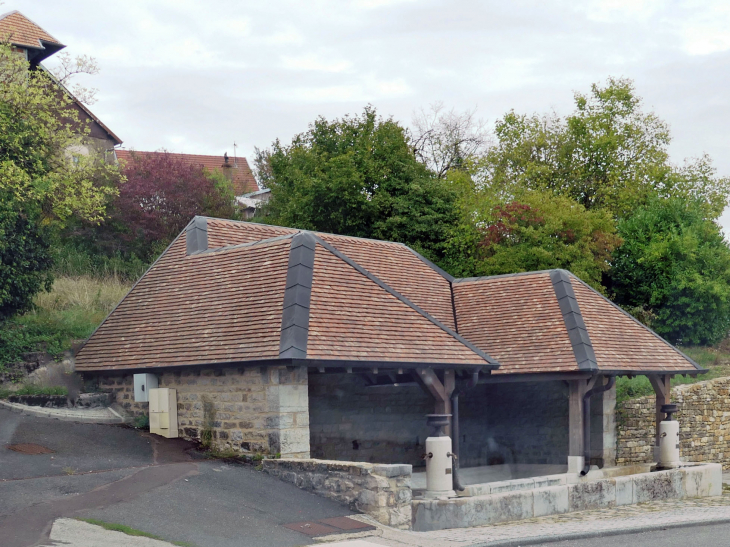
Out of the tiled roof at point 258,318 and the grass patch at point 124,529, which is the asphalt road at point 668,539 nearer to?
the tiled roof at point 258,318

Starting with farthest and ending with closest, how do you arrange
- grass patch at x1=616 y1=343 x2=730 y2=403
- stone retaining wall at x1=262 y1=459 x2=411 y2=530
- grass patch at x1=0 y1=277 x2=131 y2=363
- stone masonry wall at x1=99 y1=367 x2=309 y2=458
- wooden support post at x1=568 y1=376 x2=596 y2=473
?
grass patch at x1=616 y1=343 x2=730 y2=403 < grass patch at x1=0 y1=277 x2=131 y2=363 < wooden support post at x1=568 y1=376 x2=596 y2=473 < stone masonry wall at x1=99 y1=367 x2=309 y2=458 < stone retaining wall at x1=262 y1=459 x2=411 y2=530

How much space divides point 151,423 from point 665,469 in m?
10.2

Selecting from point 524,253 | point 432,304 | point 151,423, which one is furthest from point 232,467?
point 524,253

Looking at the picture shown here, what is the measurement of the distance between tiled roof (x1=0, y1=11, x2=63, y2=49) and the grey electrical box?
17.8 meters

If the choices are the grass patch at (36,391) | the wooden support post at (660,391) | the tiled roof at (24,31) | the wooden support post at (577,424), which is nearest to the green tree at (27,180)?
the grass patch at (36,391)

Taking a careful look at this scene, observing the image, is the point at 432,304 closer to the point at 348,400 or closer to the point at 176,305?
the point at 348,400

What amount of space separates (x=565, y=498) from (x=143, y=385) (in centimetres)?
730

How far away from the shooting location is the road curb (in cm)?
970

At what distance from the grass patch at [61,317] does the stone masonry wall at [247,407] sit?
167 inches

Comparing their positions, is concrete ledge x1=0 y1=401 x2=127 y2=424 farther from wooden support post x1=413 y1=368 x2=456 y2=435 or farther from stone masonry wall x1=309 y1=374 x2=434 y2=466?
wooden support post x1=413 y1=368 x2=456 y2=435

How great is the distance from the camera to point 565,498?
527 inches

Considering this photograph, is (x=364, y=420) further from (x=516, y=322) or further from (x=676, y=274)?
(x=676, y=274)

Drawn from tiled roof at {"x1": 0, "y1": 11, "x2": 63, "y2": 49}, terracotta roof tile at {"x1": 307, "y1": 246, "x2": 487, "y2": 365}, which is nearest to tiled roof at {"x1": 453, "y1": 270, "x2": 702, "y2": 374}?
terracotta roof tile at {"x1": 307, "y1": 246, "x2": 487, "y2": 365}

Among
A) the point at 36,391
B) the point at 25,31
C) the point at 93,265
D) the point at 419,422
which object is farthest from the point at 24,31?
the point at 419,422
